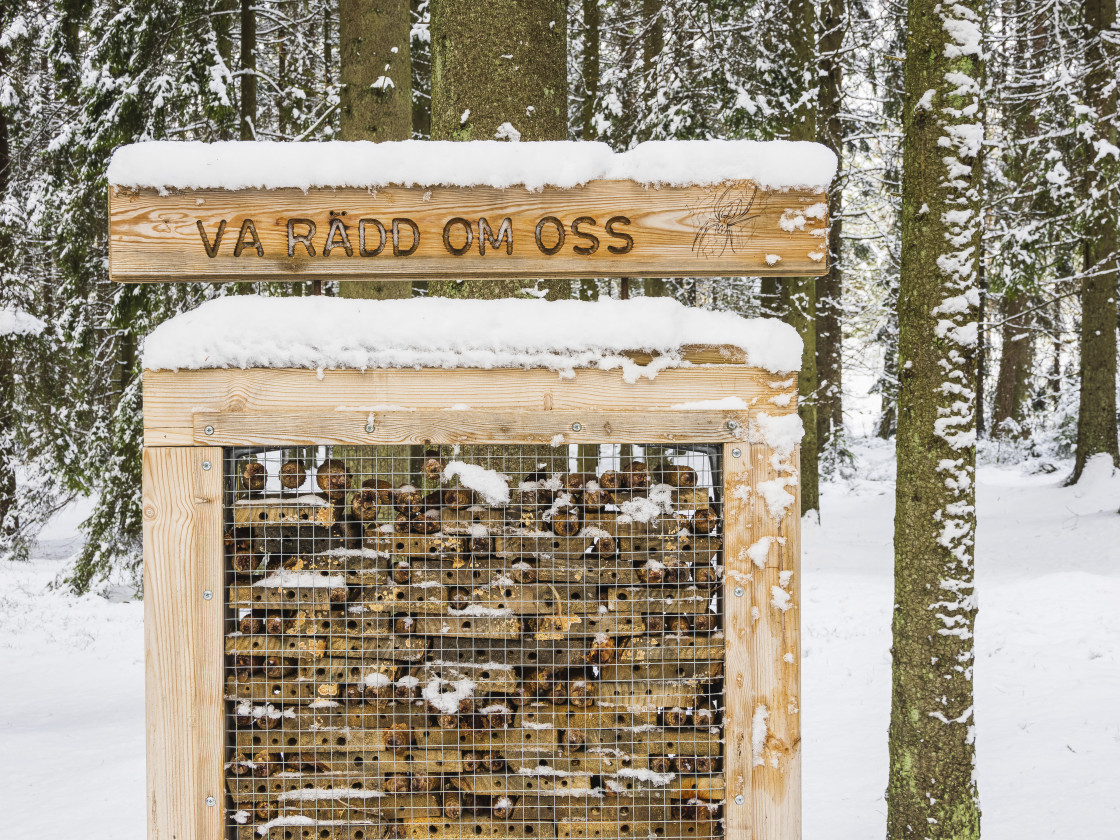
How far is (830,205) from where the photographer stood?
11.4 metres

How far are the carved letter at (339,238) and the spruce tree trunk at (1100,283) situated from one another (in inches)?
396

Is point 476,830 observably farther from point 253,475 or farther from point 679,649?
point 253,475

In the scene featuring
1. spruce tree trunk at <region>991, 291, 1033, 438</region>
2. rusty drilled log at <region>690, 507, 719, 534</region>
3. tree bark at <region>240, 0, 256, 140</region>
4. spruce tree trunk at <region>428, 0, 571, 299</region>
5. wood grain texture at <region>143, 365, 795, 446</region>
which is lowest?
spruce tree trunk at <region>991, 291, 1033, 438</region>

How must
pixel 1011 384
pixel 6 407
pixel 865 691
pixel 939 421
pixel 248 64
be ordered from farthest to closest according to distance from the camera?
1. pixel 1011 384
2. pixel 6 407
3. pixel 248 64
4. pixel 865 691
5. pixel 939 421

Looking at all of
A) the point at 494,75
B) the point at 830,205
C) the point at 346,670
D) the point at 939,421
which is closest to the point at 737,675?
the point at 346,670

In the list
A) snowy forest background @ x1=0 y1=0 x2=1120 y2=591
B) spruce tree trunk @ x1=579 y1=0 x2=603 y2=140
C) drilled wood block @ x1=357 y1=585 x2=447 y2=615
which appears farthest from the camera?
spruce tree trunk @ x1=579 y1=0 x2=603 y2=140

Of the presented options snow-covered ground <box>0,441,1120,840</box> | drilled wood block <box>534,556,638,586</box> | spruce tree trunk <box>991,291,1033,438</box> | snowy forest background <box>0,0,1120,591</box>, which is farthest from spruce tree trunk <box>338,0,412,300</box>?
spruce tree trunk <box>991,291,1033,438</box>

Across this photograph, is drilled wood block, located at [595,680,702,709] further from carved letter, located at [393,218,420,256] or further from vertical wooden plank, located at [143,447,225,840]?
carved letter, located at [393,218,420,256]

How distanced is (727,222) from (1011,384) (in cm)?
1947

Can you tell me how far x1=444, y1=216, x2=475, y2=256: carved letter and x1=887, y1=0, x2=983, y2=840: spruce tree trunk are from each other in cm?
185

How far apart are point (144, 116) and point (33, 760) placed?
18.8 ft

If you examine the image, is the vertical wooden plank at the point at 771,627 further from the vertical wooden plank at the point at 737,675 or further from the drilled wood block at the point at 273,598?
the drilled wood block at the point at 273,598

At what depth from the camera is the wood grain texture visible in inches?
95.0

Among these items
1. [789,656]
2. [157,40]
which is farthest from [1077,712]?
[157,40]
